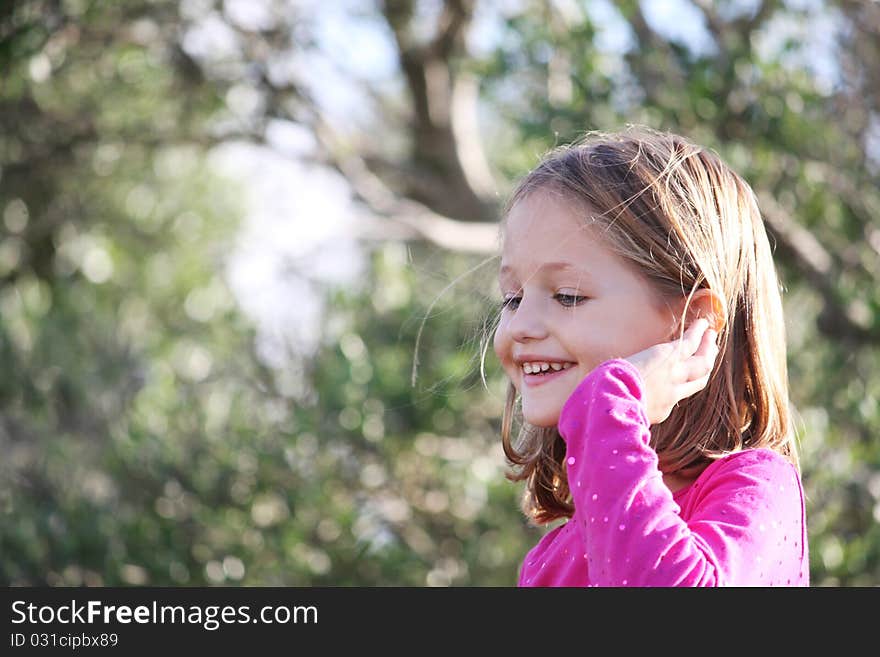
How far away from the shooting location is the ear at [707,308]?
175 cm

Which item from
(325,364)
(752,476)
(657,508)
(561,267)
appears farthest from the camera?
(325,364)

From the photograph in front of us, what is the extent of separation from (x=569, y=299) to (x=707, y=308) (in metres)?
0.22

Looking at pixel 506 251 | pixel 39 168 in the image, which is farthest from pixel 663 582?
pixel 39 168

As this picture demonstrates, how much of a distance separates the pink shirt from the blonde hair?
3.8 inches

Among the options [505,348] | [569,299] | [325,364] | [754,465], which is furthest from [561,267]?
[325,364]

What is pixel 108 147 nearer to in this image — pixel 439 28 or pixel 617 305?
pixel 439 28

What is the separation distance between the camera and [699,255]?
1742mm

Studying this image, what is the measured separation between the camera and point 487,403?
20.1ft

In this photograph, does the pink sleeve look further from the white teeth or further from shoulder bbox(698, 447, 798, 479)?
the white teeth

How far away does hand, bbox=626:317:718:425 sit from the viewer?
1.63 m

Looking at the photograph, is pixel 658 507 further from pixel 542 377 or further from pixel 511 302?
pixel 511 302

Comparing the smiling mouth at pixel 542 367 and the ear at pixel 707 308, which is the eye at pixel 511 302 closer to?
the smiling mouth at pixel 542 367

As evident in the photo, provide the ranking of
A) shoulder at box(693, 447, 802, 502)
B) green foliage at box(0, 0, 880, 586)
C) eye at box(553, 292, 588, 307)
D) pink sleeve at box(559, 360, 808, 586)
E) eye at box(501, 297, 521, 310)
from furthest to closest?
1. green foliage at box(0, 0, 880, 586)
2. eye at box(501, 297, 521, 310)
3. eye at box(553, 292, 588, 307)
4. shoulder at box(693, 447, 802, 502)
5. pink sleeve at box(559, 360, 808, 586)

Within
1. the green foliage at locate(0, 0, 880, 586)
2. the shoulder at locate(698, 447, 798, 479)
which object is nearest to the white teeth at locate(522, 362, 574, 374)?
the shoulder at locate(698, 447, 798, 479)
